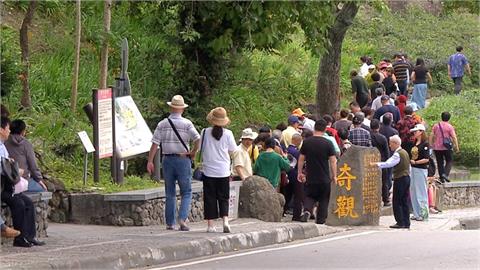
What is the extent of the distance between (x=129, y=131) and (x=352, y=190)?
3.92 meters

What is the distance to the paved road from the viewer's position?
1362 centimetres

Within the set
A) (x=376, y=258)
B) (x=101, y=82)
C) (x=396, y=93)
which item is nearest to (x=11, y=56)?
(x=101, y=82)

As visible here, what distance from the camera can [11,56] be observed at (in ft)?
61.5

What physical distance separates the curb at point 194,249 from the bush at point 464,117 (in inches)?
463

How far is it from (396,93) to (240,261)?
17578mm

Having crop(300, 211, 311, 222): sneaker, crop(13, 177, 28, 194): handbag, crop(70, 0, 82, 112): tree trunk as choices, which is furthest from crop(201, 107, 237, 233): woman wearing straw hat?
crop(70, 0, 82, 112): tree trunk

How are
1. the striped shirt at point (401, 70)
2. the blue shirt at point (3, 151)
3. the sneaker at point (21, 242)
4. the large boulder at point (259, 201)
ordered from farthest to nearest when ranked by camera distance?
the striped shirt at point (401, 70), the large boulder at point (259, 201), the sneaker at point (21, 242), the blue shirt at point (3, 151)

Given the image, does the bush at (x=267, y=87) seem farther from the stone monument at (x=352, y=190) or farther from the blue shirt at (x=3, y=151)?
the blue shirt at (x=3, y=151)

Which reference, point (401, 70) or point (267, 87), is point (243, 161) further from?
point (401, 70)

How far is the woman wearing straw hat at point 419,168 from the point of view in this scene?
2108 cm

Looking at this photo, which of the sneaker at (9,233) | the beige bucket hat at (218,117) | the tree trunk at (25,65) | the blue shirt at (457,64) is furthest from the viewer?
the blue shirt at (457,64)

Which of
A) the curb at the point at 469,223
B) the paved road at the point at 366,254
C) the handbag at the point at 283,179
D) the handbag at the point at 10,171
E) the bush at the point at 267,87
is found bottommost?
the curb at the point at 469,223

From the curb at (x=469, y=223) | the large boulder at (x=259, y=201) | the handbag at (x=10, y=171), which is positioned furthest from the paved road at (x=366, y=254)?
the curb at (x=469, y=223)

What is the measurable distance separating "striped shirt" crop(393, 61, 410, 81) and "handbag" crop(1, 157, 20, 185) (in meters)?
19.3
